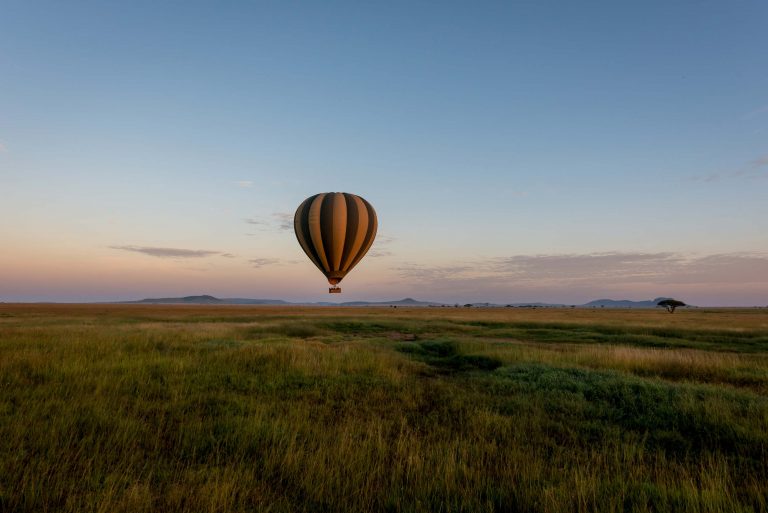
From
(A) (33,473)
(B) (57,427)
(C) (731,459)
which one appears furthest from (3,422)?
(C) (731,459)

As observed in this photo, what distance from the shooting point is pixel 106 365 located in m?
A: 9.97

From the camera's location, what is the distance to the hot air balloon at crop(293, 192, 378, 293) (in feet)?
88.5

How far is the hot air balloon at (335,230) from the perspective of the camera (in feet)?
88.5

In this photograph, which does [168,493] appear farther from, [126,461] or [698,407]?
[698,407]

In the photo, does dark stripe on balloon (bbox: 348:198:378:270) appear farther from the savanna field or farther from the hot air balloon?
the savanna field

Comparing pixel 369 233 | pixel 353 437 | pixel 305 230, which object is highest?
pixel 305 230

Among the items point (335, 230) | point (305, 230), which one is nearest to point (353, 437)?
point (335, 230)

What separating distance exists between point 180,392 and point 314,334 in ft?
76.6

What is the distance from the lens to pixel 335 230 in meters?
26.9

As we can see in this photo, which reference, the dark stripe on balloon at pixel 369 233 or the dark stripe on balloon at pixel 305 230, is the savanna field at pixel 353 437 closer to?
the dark stripe on balloon at pixel 305 230

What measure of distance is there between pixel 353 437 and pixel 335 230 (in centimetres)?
2153

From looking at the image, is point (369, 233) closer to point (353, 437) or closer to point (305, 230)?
point (305, 230)

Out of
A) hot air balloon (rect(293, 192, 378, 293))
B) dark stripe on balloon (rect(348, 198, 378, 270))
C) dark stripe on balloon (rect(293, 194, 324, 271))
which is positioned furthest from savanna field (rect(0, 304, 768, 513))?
dark stripe on balloon (rect(348, 198, 378, 270))

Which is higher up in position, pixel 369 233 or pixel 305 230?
pixel 305 230
